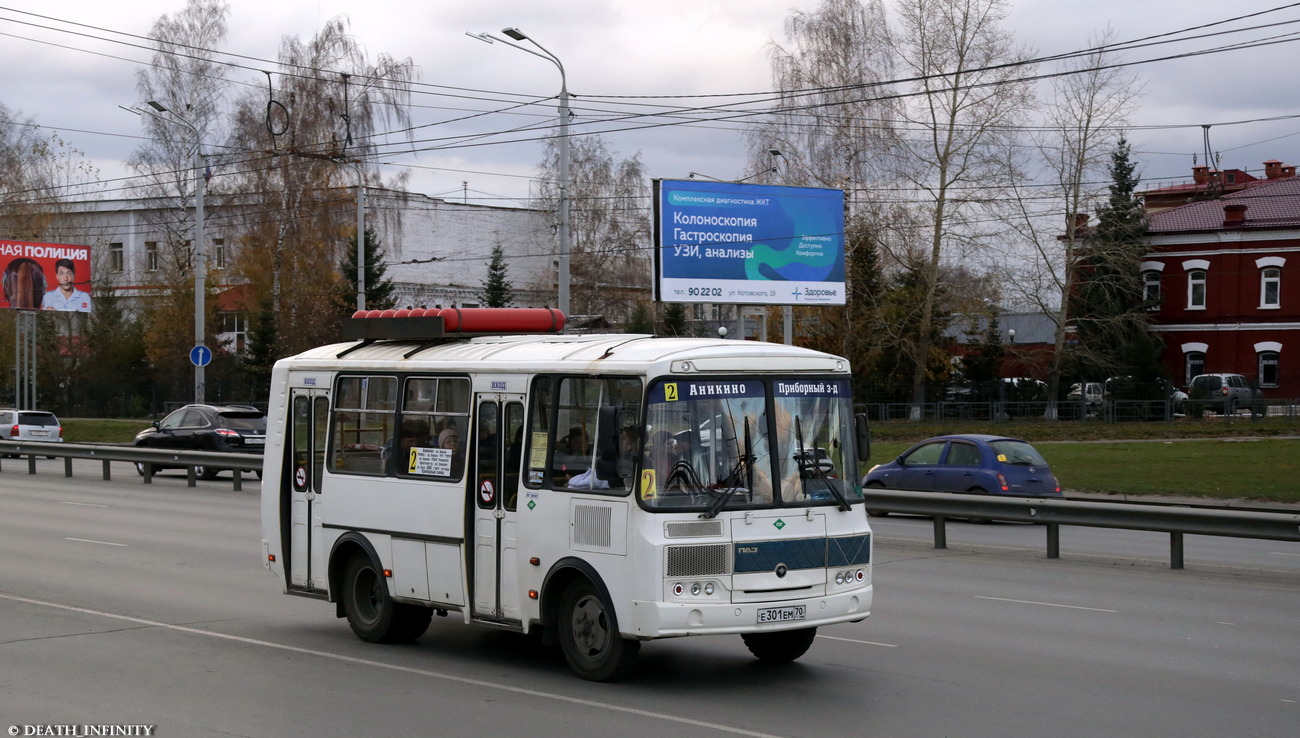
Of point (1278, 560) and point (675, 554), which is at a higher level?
point (675, 554)

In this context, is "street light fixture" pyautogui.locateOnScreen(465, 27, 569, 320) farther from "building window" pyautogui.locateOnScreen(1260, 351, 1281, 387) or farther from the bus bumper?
"building window" pyautogui.locateOnScreen(1260, 351, 1281, 387)

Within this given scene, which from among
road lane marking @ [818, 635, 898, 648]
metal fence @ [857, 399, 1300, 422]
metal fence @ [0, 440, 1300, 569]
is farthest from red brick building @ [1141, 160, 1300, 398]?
road lane marking @ [818, 635, 898, 648]

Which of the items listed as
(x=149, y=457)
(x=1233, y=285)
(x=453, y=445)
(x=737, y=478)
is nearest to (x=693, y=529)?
(x=737, y=478)

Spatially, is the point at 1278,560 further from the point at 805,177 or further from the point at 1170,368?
the point at 1170,368

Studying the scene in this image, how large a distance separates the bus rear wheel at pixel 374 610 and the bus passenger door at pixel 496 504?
1005mm

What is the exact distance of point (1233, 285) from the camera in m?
59.3

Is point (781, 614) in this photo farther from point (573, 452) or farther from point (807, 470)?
point (573, 452)

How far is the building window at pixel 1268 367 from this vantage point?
5869 centimetres

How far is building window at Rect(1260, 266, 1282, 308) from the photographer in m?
58.5

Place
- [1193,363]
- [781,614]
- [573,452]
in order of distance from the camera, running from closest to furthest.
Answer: [781,614], [573,452], [1193,363]

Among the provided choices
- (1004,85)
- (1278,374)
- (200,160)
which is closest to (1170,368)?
(1278,374)

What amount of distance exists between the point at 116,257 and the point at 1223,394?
58443 mm

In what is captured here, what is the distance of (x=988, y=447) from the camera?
69.9 feet

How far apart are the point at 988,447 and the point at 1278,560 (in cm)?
532
